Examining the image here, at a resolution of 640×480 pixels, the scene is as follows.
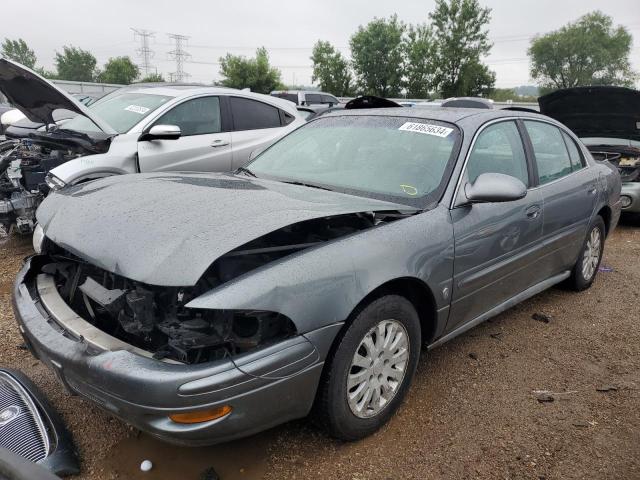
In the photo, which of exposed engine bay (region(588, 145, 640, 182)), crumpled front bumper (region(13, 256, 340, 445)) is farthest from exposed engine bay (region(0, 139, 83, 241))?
exposed engine bay (region(588, 145, 640, 182))

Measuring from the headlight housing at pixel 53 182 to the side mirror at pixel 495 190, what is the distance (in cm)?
366

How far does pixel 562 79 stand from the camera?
63.9m

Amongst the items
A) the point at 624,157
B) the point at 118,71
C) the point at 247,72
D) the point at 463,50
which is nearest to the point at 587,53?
the point at 463,50

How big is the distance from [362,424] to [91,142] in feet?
13.1

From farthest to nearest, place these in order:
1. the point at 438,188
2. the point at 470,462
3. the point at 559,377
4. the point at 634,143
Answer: the point at 634,143 → the point at 559,377 → the point at 438,188 → the point at 470,462

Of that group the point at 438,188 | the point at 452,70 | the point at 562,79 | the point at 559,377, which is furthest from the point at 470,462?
the point at 562,79

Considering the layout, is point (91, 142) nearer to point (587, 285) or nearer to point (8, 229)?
point (8, 229)

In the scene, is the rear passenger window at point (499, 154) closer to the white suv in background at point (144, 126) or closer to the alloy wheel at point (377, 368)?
the alloy wheel at point (377, 368)

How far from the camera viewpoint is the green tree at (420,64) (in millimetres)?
46938

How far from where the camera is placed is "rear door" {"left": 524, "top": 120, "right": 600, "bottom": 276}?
3518mm

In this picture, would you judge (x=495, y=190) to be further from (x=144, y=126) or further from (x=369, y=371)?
(x=144, y=126)

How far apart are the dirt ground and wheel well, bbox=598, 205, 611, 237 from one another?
1113 millimetres

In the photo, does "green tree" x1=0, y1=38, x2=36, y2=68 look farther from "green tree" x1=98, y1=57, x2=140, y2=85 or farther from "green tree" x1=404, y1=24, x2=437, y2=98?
"green tree" x1=404, y1=24, x2=437, y2=98

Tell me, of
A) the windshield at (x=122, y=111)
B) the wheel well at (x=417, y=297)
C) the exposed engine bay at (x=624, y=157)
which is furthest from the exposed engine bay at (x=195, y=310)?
the exposed engine bay at (x=624, y=157)
